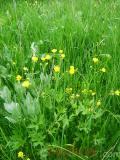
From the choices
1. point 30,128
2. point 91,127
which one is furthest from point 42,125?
point 91,127

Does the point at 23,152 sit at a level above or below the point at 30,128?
below

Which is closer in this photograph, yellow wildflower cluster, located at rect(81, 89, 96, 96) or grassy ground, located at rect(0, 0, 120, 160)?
grassy ground, located at rect(0, 0, 120, 160)


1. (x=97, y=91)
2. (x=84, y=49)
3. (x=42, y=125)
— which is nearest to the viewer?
(x=42, y=125)

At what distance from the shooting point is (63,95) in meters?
1.66

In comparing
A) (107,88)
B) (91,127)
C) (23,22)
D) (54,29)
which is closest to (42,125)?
(91,127)

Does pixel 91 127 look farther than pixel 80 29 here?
No

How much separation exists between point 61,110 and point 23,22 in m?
1.37

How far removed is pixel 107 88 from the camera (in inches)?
71.1

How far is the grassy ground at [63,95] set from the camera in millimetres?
1497

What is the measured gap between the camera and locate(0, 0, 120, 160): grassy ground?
4.91ft

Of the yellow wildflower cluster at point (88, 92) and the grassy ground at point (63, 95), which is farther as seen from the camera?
the yellow wildflower cluster at point (88, 92)

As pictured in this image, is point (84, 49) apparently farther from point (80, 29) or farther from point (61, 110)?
point (61, 110)

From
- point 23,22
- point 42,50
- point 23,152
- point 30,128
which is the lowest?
point 23,152

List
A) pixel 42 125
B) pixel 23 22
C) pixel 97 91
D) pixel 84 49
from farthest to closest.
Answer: pixel 23 22
pixel 84 49
pixel 97 91
pixel 42 125
